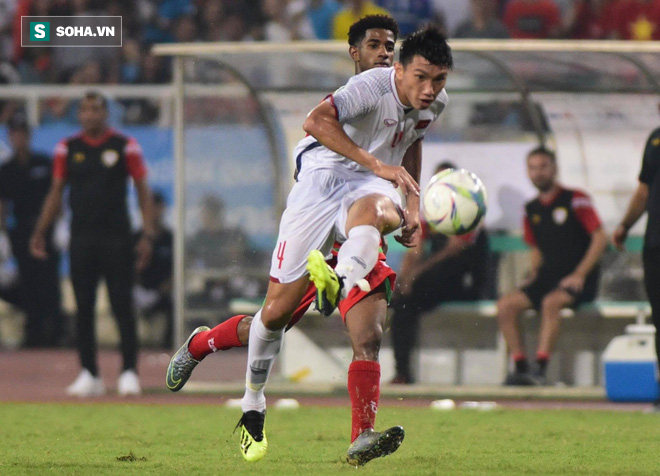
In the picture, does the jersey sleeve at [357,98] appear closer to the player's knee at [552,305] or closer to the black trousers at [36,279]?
the player's knee at [552,305]

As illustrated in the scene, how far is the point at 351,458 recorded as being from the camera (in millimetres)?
5586

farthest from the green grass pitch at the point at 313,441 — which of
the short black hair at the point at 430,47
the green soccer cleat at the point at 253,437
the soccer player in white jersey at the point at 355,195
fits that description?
the short black hair at the point at 430,47

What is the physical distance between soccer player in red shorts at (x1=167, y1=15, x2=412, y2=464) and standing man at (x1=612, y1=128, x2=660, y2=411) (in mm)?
2585

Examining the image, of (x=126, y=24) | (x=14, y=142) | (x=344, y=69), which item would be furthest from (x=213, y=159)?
(x=126, y=24)

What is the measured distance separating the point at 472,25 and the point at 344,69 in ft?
13.2

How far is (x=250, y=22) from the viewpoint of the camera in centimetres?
1572

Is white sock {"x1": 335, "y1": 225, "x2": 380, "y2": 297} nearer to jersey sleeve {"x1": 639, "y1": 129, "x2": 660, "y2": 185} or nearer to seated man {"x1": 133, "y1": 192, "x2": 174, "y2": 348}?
jersey sleeve {"x1": 639, "y1": 129, "x2": 660, "y2": 185}

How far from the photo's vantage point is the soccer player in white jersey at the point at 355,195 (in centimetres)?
568

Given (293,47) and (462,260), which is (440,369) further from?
(293,47)

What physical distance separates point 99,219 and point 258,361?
4636 mm

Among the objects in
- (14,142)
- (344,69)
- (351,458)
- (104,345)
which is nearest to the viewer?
(351,458)

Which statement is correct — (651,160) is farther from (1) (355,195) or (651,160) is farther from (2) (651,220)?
(1) (355,195)

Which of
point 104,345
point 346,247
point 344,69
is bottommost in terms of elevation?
point 104,345

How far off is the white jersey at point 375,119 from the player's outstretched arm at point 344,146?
6 centimetres
